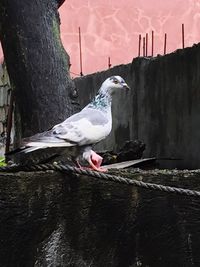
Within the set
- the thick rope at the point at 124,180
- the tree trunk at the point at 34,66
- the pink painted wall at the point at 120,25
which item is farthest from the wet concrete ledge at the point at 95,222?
the pink painted wall at the point at 120,25

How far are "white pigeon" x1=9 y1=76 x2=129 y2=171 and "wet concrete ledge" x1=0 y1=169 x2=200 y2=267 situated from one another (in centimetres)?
19

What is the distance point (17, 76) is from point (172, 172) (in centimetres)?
182

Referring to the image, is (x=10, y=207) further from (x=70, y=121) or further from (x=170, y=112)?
(x=170, y=112)

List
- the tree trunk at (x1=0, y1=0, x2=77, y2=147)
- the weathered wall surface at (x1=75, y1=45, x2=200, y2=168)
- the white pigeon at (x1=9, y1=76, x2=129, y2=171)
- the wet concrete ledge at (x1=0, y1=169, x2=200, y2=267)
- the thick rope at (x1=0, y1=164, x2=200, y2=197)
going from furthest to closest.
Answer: the weathered wall surface at (x1=75, y1=45, x2=200, y2=168) < the tree trunk at (x1=0, y1=0, x2=77, y2=147) < the white pigeon at (x1=9, y1=76, x2=129, y2=171) < the wet concrete ledge at (x1=0, y1=169, x2=200, y2=267) < the thick rope at (x1=0, y1=164, x2=200, y2=197)

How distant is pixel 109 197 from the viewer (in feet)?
10.7

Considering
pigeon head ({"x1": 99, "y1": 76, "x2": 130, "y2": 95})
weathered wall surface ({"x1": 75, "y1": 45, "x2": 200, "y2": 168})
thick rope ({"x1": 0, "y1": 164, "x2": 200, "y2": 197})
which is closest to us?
thick rope ({"x1": 0, "y1": 164, "x2": 200, "y2": 197})

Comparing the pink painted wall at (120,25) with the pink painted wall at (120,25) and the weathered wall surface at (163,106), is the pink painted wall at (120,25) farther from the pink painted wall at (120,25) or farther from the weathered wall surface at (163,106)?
the weathered wall surface at (163,106)

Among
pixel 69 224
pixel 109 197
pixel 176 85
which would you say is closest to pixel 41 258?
pixel 69 224

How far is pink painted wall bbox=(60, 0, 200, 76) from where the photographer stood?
10305 mm

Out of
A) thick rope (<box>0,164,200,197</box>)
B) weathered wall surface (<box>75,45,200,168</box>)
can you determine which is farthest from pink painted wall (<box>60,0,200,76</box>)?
thick rope (<box>0,164,200,197</box>)

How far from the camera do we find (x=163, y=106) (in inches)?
254

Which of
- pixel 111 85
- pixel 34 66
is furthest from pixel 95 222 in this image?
pixel 34 66

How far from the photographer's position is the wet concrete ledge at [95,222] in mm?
3139

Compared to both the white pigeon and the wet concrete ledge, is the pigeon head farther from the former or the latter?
the wet concrete ledge
